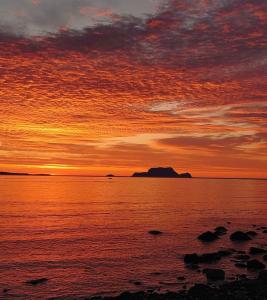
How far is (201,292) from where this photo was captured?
2556 cm

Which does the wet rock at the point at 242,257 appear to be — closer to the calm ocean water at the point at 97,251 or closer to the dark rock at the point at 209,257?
the dark rock at the point at 209,257

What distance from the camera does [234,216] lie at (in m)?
75.9

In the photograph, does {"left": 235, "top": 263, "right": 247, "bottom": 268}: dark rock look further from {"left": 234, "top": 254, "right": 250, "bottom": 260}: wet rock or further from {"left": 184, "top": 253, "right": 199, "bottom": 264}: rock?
{"left": 184, "top": 253, "right": 199, "bottom": 264}: rock

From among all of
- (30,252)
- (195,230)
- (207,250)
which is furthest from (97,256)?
(195,230)

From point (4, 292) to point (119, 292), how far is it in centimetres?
880

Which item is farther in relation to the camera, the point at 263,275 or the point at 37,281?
the point at 263,275

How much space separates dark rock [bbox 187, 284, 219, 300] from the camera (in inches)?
973

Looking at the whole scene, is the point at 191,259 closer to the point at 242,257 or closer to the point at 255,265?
the point at 242,257

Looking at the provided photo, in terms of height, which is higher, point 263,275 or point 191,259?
point 263,275

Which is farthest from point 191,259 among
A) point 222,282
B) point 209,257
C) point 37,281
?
point 37,281

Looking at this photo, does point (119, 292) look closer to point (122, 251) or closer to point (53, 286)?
point (53, 286)

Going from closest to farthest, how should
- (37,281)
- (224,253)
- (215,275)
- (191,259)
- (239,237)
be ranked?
1. (37,281)
2. (215,275)
3. (191,259)
4. (224,253)
5. (239,237)

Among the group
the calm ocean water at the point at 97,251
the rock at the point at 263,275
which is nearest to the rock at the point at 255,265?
the calm ocean water at the point at 97,251

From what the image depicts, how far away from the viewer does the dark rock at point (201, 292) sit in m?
24.7
